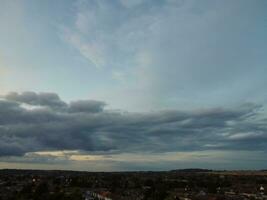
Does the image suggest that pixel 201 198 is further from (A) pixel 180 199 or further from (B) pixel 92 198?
(B) pixel 92 198

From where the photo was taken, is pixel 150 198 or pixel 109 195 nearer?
pixel 150 198

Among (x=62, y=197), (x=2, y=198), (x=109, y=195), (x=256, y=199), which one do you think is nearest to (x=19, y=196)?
(x=2, y=198)

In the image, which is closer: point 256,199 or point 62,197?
point 62,197

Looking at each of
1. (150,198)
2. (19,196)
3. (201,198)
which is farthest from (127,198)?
(19,196)

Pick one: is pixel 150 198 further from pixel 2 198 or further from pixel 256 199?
pixel 2 198

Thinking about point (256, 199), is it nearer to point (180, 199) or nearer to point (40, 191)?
point (180, 199)

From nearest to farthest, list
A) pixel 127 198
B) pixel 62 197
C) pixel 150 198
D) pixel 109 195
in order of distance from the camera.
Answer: pixel 62 197 → pixel 150 198 → pixel 127 198 → pixel 109 195

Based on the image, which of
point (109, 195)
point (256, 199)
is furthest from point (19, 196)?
point (256, 199)

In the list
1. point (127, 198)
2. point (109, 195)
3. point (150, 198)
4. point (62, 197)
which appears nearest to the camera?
point (62, 197)

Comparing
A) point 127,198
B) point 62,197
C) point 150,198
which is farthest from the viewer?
point 127,198
